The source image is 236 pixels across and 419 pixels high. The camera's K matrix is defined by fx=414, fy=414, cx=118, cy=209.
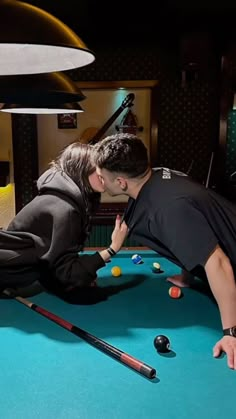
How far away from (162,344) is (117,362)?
0.15 m

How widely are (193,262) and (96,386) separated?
522 millimetres

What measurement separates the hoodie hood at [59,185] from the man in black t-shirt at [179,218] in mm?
162

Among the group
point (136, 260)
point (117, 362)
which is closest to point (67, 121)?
point (136, 260)

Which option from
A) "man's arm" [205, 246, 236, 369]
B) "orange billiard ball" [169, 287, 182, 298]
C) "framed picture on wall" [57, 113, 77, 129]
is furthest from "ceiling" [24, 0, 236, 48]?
"man's arm" [205, 246, 236, 369]

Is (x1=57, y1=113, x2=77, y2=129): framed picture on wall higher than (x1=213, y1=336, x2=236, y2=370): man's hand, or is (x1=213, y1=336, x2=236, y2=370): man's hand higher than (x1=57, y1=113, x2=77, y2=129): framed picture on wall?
(x1=57, y1=113, x2=77, y2=129): framed picture on wall

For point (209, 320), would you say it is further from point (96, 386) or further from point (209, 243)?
point (96, 386)

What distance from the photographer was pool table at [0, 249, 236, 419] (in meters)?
1.00

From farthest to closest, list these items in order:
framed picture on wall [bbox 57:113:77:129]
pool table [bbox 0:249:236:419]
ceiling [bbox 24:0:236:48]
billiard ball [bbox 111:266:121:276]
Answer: framed picture on wall [bbox 57:113:77:129]
ceiling [bbox 24:0:236:48]
billiard ball [bbox 111:266:121:276]
pool table [bbox 0:249:236:419]

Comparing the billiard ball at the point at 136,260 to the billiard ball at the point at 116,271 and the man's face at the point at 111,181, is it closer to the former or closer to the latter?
the billiard ball at the point at 116,271

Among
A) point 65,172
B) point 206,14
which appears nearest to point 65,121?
point 206,14

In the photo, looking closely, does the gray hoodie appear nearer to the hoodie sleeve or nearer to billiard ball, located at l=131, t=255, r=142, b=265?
the hoodie sleeve

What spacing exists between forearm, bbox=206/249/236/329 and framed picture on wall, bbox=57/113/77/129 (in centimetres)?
327

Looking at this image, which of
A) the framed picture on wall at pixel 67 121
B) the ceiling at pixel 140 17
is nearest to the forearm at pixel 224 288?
the ceiling at pixel 140 17

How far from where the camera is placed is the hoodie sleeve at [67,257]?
172cm
